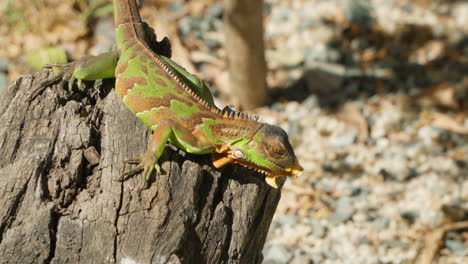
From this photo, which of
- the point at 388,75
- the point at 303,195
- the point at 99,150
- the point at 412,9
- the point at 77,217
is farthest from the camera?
the point at 412,9

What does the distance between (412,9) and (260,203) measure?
6545 millimetres

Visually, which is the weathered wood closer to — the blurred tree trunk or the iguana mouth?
the iguana mouth

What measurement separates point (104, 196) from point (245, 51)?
409 centimetres

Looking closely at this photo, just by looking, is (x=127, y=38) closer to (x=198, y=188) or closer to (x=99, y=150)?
(x=99, y=150)

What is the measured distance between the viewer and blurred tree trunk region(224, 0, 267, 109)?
7387mm

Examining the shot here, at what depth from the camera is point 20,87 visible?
459 cm

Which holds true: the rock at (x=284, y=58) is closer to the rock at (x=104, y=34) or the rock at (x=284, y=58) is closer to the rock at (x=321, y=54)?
the rock at (x=321, y=54)

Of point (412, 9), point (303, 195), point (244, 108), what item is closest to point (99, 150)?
point (303, 195)

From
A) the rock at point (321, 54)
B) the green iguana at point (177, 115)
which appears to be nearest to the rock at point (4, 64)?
the green iguana at point (177, 115)

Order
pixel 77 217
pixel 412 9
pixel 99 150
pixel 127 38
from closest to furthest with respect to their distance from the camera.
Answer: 1. pixel 77 217
2. pixel 99 150
3. pixel 127 38
4. pixel 412 9

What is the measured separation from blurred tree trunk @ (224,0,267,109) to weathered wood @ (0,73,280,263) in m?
3.11

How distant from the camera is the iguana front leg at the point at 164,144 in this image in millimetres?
4098

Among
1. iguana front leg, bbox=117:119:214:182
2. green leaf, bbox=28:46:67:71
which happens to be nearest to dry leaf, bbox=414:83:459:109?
green leaf, bbox=28:46:67:71

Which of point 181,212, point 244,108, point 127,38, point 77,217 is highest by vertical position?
point 244,108
